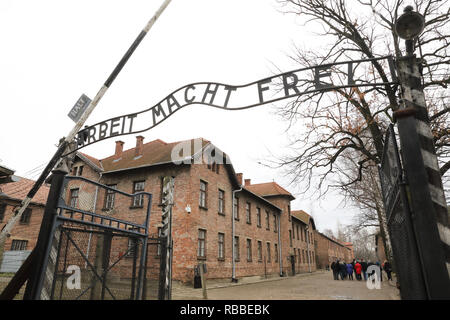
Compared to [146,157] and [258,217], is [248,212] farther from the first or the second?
Result: [146,157]

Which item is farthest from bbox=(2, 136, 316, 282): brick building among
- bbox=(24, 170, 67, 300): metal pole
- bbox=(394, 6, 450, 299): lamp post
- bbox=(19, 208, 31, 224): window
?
bbox=(394, 6, 450, 299): lamp post

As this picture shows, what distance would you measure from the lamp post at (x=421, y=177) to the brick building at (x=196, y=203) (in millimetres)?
13607

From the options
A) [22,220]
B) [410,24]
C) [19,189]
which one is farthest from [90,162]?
[410,24]

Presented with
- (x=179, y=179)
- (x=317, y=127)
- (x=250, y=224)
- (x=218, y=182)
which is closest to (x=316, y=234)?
(x=250, y=224)

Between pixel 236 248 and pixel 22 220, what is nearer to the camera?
pixel 236 248

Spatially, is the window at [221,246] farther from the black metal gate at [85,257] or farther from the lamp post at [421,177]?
the lamp post at [421,177]

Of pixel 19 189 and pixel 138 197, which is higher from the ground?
pixel 19 189

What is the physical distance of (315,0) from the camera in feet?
34.9

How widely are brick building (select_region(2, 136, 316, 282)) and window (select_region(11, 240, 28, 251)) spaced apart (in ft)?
28.8

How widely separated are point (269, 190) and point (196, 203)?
20.0 metres

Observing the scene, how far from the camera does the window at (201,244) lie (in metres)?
17.8

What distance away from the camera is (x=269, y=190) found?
1436 inches
